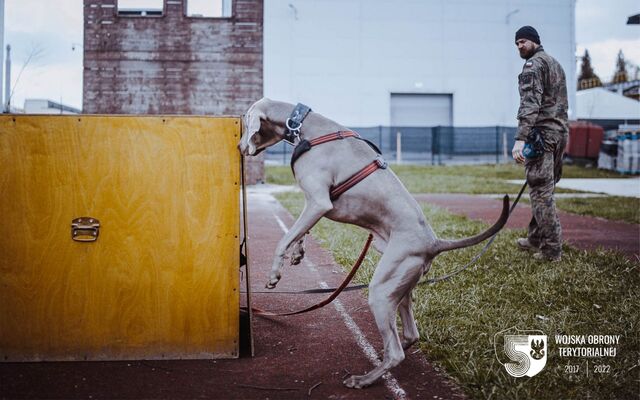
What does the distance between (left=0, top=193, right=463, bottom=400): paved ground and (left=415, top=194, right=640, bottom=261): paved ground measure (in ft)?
13.7

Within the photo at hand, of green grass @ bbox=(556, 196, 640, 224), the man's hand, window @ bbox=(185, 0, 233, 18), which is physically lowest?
green grass @ bbox=(556, 196, 640, 224)

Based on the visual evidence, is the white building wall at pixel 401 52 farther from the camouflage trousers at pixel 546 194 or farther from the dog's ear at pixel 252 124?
the dog's ear at pixel 252 124

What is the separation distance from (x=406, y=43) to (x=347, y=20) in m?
3.67

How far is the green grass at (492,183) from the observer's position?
11414 mm

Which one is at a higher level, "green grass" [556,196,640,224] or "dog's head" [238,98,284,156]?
"dog's head" [238,98,284,156]

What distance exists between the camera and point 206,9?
17.7m

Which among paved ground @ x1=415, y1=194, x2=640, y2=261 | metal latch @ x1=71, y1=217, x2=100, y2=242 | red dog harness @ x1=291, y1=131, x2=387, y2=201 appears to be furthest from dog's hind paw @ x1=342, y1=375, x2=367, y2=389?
paved ground @ x1=415, y1=194, x2=640, y2=261

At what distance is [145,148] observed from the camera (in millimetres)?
3631

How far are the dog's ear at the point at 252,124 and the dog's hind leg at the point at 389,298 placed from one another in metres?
1.09

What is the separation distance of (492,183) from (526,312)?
15254 millimetres

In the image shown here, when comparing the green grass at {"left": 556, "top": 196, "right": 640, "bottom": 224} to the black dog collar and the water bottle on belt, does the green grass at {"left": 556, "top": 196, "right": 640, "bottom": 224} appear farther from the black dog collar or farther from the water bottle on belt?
the black dog collar

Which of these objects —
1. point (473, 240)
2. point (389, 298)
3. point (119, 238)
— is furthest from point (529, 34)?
point (119, 238)

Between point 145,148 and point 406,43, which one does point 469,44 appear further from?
point 145,148

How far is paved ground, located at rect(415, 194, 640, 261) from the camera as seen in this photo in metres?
7.76
